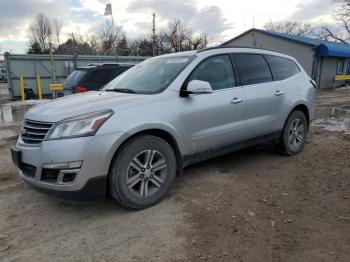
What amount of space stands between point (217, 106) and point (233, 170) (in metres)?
1.19

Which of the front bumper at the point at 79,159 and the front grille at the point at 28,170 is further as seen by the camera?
the front grille at the point at 28,170

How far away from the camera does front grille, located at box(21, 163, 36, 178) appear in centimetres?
337

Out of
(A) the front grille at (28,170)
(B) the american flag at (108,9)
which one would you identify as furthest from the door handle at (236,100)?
(B) the american flag at (108,9)

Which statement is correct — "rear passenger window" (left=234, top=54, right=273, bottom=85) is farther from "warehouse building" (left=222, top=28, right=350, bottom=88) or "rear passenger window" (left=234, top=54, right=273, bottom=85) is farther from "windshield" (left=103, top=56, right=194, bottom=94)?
"warehouse building" (left=222, top=28, right=350, bottom=88)

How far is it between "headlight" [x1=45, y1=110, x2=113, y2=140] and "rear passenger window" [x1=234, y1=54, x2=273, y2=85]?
2.33m

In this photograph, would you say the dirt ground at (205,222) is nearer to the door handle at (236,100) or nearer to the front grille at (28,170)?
the front grille at (28,170)

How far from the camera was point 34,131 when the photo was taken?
3.45 meters

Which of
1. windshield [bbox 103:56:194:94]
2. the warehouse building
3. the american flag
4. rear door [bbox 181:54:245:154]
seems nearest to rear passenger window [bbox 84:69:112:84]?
windshield [bbox 103:56:194:94]

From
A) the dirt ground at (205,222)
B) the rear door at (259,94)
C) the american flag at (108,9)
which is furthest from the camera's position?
the american flag at (108,9)

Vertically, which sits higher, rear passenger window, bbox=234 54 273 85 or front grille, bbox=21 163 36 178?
rear passenger window, bbox=234 54 273 85

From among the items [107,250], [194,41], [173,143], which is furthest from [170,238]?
[194,41]

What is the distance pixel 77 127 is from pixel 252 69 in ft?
9.41

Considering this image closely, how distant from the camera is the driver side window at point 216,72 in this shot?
14.0ft

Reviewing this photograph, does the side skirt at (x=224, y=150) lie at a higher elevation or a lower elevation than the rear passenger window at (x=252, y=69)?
lower
